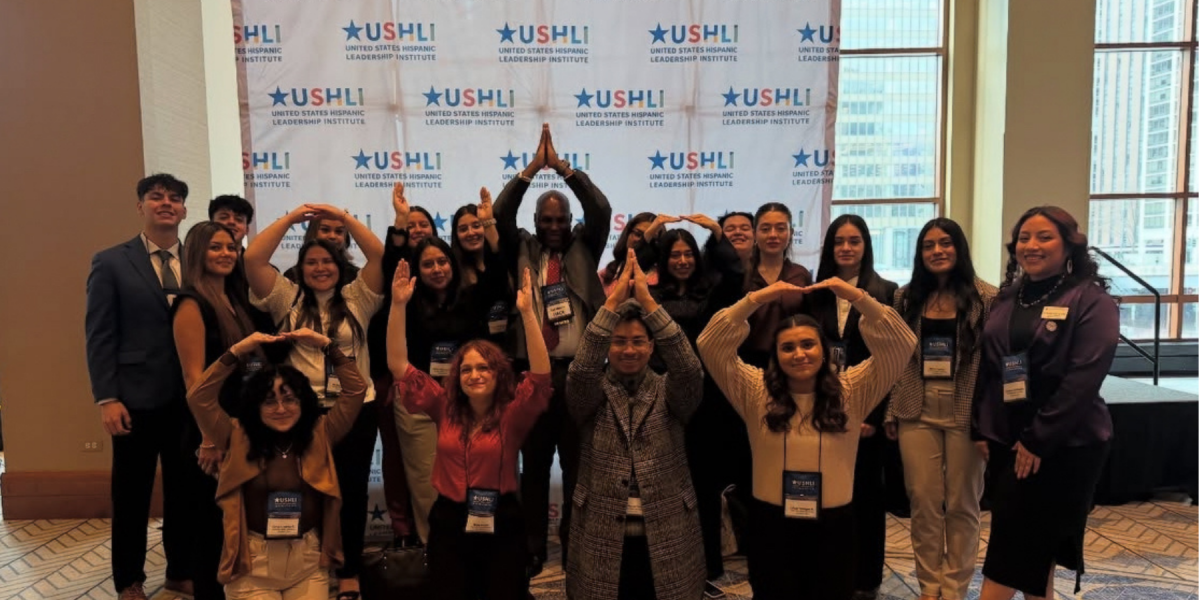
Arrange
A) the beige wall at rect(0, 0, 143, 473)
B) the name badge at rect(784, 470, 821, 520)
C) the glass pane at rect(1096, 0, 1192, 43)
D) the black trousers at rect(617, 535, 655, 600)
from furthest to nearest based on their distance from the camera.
Result: the glass pane at rect(1096, 0, 1192, 43) → the beige wall at rect(0, 0, 143, 473) → the black trousers at rect(617, 535, 655, 600) → the name badge at rect(784, 470, 821, 520)

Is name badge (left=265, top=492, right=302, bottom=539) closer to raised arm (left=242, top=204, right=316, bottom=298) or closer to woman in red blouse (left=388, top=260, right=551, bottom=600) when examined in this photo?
woman in red blouse (left=388, top=260, right=551, bottom=600)

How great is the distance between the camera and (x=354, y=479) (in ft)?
9.45

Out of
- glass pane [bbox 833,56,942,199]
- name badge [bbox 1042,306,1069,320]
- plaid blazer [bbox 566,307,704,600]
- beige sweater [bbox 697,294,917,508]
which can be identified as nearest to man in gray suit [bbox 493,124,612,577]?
plaid blazer [bbox 566,307,704,600]

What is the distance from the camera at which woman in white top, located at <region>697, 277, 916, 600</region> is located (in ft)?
7.42

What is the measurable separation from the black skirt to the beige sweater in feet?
1.94

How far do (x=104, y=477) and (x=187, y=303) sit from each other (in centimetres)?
218

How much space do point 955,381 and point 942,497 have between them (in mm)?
461

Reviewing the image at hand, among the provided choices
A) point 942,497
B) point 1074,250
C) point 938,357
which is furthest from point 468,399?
point 1074,250

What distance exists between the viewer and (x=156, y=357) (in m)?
3.03

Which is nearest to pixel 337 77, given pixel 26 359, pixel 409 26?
pixel 409 26

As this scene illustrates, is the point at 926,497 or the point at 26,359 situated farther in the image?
the point at 26,359

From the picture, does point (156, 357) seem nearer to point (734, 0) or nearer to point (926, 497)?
point (926, 497)

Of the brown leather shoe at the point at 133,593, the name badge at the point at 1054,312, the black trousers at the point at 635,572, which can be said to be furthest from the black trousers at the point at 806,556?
the brown leather shoe at the point at 133,593

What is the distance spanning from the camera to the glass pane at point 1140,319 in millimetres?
6180
